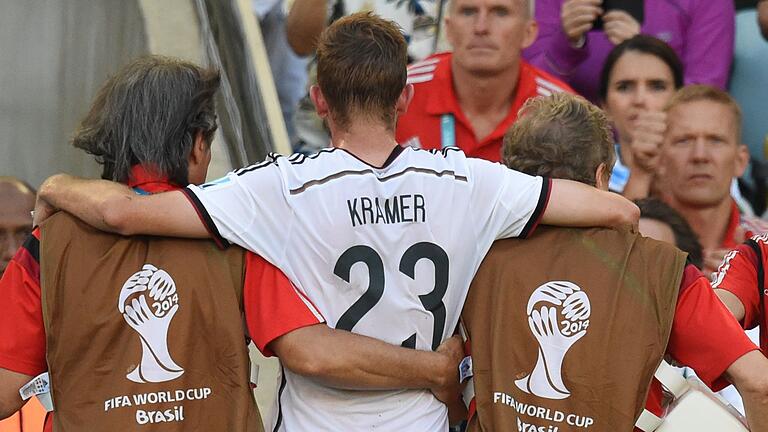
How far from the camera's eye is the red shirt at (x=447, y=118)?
21.3ft

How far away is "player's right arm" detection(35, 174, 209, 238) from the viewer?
4.04 m

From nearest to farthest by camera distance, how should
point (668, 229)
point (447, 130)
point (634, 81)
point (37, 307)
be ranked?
point (37, 307)
point (668, 229)
point (447, 130)
point (634, 81)

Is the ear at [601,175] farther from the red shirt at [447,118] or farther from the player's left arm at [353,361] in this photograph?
the red shirt at [447,118]

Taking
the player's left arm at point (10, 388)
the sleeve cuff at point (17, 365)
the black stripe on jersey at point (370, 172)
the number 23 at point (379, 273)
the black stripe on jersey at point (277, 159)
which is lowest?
the player's left arm at point (10, 388)

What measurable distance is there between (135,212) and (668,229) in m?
2.58

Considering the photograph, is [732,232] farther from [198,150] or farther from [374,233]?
[198,150]

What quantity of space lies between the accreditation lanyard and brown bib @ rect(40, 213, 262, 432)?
2.52 m

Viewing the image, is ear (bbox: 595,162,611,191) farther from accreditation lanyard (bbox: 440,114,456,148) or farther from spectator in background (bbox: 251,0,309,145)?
spectator in background (bbox: 251,0,309,145)

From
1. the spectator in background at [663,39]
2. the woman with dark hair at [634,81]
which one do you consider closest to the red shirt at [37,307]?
the woman with dark hair at [634,81]

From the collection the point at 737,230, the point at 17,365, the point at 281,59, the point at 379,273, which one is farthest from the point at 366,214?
the point at 281,59

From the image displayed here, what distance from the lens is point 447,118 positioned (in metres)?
6.57

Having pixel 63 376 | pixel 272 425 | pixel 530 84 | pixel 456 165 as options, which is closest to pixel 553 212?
pixel 456 165

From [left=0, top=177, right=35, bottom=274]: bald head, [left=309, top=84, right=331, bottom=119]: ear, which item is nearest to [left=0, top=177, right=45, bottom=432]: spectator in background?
[left=0, top=177, right=35, bottom=274]: bald head

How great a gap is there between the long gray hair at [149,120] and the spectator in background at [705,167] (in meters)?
3.00
